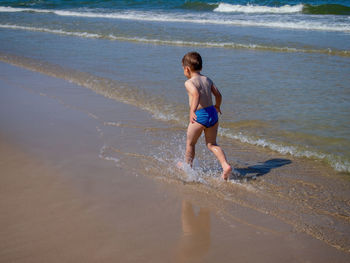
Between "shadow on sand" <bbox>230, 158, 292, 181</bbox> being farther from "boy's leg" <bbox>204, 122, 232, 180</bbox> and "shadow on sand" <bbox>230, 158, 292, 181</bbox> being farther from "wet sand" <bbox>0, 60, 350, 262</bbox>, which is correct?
"wet sand" <bbox>0, 60, 350, 262</bbox>

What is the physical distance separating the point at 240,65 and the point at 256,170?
214 inches

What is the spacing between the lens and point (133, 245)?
9.22ft

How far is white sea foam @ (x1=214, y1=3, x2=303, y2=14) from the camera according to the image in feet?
76.1

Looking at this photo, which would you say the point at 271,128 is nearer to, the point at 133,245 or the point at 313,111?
the point at 313,111

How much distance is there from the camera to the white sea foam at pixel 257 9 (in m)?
23.2

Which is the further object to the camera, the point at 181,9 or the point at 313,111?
the point at 181,9

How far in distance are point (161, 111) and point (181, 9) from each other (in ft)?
70.2

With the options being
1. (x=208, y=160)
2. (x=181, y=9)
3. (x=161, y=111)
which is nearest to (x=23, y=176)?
(x=208, y=160)

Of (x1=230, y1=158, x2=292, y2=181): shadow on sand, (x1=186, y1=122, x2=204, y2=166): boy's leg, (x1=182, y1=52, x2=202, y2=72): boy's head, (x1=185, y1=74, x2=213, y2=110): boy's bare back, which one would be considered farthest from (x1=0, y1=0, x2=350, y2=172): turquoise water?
(x1=182, y1=52, x2=202, y2=72): boy's head

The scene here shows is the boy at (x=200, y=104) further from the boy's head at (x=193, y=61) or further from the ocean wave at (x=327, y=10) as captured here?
the ocean wave at (x=327, y=10)

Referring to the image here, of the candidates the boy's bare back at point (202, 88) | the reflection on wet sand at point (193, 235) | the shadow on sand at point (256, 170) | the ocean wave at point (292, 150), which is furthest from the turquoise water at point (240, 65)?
the reflection on wet sand at point (193, 235)

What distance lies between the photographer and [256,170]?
14.1 feet

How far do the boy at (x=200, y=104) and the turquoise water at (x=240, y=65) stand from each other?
1094 mm

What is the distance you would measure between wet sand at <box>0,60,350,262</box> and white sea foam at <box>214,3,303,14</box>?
2059 centimetres
